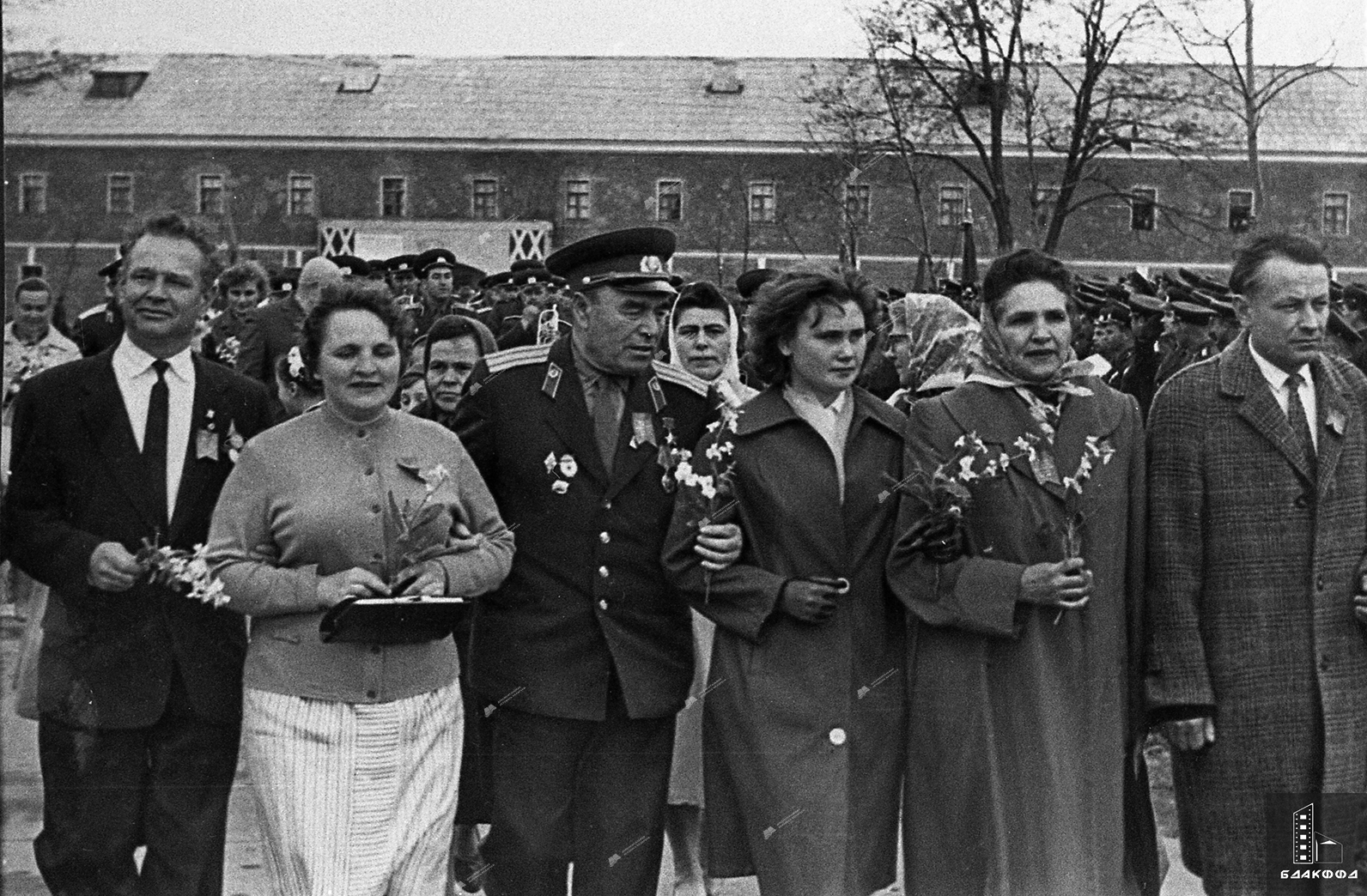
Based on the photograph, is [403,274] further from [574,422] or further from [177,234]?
[574,422]

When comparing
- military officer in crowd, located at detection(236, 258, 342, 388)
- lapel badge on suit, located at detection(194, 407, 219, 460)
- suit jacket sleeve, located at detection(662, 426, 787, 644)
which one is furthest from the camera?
military officer in crowd, located at detection(236, 258, 342, 388)

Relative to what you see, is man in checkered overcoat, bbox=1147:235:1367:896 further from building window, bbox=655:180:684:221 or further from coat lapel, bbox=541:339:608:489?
building window, bbox=655:180:684:221

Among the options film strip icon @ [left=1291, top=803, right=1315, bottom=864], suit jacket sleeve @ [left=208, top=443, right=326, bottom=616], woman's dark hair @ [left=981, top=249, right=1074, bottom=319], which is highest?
woman's dark hair @ [left=981, top=249, right=1074, bottom=319]

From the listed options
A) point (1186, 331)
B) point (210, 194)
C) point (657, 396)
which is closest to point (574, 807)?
point (657, 396)

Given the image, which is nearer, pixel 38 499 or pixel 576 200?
pixel 38 499

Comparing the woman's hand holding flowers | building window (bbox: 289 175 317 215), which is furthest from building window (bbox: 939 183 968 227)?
building window (bbox: 289 175 317 215)

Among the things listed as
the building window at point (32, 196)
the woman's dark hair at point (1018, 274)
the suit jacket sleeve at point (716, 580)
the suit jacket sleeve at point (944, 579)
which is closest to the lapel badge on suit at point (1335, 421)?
the woman's dark hair at point (1018, 274)
